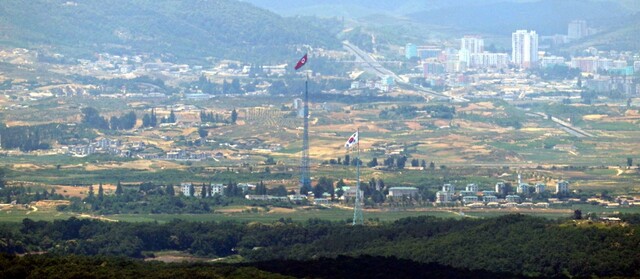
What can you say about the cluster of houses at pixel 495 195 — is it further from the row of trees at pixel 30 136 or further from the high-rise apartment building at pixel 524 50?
the high-rise apartment building at pixel 524 50

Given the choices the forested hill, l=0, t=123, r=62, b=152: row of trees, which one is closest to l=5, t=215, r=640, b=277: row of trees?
l=0, t=123, r=62, b=152: row of trees

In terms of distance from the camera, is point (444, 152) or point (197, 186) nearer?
point (197, 186)

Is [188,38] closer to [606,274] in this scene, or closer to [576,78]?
[576,78]

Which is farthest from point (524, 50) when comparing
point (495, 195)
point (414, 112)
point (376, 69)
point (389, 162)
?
point (495, 195)

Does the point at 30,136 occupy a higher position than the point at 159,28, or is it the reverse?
the point at 159,28

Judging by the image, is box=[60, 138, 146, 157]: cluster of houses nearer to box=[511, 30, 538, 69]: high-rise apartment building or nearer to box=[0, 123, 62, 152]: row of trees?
box=[0, 123, 62, 152]: row of trees

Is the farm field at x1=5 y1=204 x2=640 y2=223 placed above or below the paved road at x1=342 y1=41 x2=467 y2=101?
below

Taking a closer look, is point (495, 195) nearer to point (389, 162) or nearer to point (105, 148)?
point (389, 162)


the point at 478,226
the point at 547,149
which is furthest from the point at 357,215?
the point at 547,149

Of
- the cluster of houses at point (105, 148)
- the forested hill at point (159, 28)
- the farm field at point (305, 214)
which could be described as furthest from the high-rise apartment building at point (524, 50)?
the farm field at point (305, 214)
